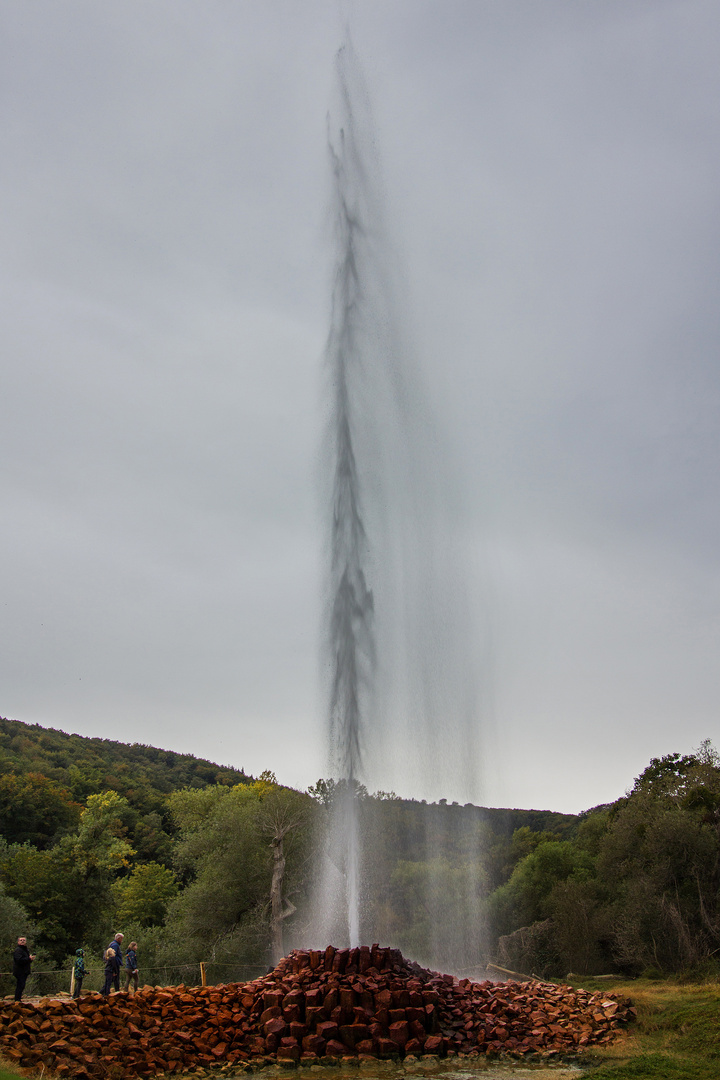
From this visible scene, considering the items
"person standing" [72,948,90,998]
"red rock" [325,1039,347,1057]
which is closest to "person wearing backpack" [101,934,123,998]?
"person standing" [72,948,90,998]

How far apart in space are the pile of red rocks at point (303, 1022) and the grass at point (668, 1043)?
0.59 meters

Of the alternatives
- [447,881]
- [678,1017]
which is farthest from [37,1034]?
[447,881]

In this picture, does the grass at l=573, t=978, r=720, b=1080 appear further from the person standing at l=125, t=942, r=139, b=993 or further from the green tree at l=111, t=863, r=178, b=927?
the green tree at l=111, t=863, r=178, b=927

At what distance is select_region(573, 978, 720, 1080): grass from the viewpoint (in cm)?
1156

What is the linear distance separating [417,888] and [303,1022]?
24301 mm

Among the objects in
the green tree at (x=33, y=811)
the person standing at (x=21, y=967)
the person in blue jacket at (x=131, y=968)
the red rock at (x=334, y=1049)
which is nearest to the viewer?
the red rock at (x=334, y=1049)

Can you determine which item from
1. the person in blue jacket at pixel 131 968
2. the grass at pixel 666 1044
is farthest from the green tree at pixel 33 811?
the grass at pixel 666 1044

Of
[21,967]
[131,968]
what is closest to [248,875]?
[131,968]

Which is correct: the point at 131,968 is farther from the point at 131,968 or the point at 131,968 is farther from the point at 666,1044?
the point at 666,1044

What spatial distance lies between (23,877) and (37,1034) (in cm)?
2587

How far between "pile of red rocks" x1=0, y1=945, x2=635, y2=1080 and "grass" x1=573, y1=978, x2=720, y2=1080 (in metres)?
0.59

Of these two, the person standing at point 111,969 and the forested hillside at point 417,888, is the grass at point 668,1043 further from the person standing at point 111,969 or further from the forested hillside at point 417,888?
the person standing at point 111,969

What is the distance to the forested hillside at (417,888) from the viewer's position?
88.6 feet

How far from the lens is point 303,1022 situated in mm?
14070
